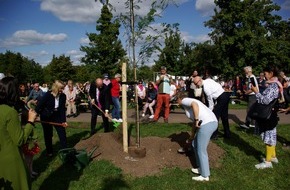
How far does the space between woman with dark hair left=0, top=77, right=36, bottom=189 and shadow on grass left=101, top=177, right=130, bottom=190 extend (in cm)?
247

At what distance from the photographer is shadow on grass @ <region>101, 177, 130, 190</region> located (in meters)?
5.66

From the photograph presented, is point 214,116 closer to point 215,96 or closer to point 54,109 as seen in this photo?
point 215,96

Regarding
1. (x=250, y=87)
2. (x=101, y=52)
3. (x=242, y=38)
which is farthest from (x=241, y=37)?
(x=250, y=87)

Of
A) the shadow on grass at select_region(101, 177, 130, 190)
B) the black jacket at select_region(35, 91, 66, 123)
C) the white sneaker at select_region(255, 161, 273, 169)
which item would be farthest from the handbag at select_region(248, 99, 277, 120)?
the black jacket at select_region(35, 91, 66, 123)

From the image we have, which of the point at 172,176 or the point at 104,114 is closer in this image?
the point at 172,176

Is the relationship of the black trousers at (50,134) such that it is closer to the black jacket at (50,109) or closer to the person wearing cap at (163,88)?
the black jacket at (50,109)

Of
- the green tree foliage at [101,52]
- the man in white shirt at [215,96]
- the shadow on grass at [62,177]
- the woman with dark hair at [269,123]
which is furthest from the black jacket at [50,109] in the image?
the green tree foliage at [101,52]

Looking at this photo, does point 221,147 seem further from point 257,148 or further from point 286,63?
point 286,63

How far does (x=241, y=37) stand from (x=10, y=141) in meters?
36.9

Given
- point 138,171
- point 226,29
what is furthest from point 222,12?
point 138,171

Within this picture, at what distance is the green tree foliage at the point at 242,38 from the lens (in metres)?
37.6

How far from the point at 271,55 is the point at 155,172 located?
37141mm

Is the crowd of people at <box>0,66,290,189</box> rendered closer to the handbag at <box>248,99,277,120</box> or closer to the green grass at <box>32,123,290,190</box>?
the handbag at <box>248,99,277,120</box>

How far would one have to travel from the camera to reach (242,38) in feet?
122
